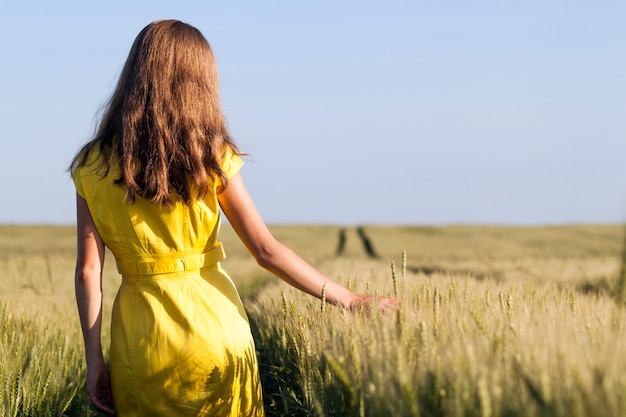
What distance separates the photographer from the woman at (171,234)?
8.52 feet

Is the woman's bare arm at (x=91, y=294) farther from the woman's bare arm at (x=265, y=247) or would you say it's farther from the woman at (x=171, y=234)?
the woman's bare arm at (x=265, y=247)

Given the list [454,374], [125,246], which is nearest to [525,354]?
[454,374]

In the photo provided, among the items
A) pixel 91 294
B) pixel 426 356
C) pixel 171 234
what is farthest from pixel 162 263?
pixel 426 356

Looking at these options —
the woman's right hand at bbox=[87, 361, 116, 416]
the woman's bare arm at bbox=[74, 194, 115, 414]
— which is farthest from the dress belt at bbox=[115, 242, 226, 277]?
the woman's right hand at bbox=[87, 361, 116, 416]

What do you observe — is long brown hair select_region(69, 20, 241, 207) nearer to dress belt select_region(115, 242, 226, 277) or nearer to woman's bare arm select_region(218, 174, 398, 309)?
woman's bare arm select_region(218, 174, 398, 309)

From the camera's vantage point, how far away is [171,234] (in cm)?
264

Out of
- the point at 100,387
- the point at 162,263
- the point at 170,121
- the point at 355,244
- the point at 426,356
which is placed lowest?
the point at 355,244

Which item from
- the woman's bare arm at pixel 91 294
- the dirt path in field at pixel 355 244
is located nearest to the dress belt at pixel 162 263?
the woman's bare arm at pixel 91 294

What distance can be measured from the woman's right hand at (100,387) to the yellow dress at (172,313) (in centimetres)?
10

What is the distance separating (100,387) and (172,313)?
0.42m

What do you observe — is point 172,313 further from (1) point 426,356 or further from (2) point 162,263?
(1) point 426,356

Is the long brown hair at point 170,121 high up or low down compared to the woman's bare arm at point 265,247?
up

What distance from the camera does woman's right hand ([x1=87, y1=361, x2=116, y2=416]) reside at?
2.78 m

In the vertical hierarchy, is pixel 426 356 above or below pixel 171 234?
below
